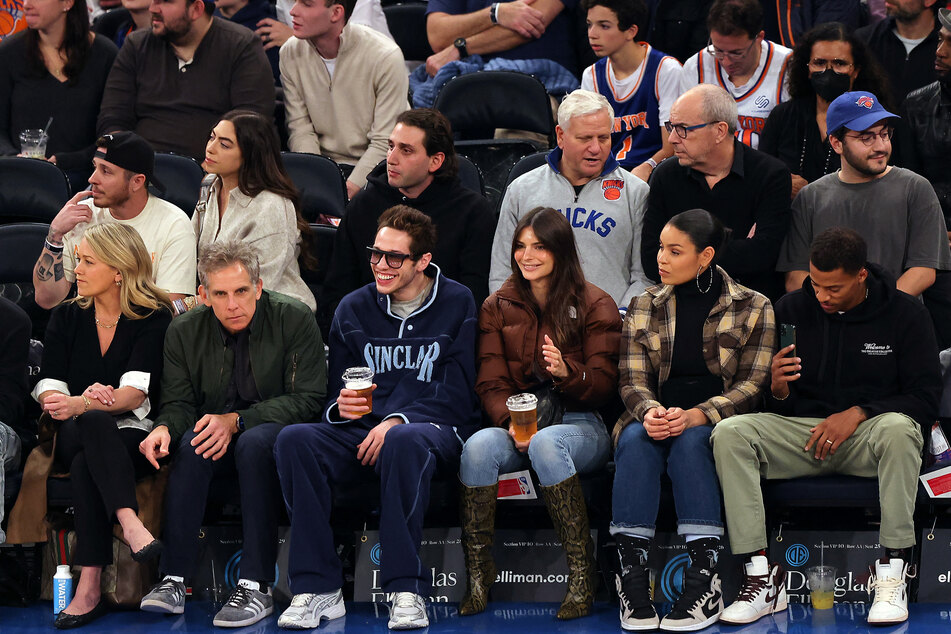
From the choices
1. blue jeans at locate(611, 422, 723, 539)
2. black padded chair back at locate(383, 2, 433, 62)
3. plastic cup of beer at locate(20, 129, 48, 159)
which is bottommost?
blue jeans at locate(611, 422, 723, 539)

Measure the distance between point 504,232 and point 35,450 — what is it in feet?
6.76

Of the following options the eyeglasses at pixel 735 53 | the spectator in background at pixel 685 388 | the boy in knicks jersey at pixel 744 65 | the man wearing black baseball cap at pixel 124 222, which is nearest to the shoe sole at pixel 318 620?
the spectator in background at pixel 685 388

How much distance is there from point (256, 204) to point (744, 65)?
96.9 inches

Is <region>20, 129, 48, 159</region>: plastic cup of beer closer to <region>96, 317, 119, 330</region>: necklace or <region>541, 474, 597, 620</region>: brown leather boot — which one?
<region>96, 317, 119, 330</region>: necklace

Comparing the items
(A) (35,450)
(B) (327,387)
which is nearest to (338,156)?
(B) (327,387)

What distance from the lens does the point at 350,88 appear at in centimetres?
665

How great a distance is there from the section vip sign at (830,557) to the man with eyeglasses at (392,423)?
123 cm

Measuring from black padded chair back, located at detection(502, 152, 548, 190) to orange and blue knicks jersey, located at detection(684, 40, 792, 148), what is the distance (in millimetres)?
940

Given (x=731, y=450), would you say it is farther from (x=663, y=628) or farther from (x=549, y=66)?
(x=549, y=66)

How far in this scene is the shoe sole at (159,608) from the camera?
449 cm

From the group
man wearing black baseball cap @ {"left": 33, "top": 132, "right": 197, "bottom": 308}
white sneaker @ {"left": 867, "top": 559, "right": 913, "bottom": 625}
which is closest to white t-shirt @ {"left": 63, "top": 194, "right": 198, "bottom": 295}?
man wearing black baseball cap @ {"left": 33, "top": 132, "right": 197, "bottom": 308}

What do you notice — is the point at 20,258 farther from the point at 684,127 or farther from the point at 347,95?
the point at 684,127

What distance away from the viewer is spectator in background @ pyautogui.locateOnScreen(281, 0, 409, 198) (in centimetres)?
662

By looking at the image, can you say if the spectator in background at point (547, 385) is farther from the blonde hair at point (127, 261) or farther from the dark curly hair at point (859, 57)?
the dark curly hair at point (859, 57)
